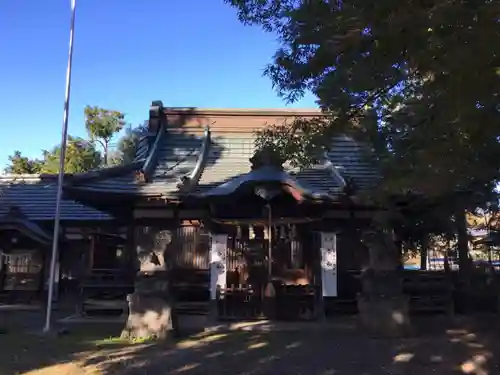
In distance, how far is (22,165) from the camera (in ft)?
119

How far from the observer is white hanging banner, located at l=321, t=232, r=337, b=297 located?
12.2 meters

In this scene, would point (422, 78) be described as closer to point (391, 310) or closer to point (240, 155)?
point (391, 310)

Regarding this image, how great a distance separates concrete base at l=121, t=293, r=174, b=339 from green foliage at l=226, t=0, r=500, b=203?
5.22 metres

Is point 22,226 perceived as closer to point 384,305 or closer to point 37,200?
point 37,200

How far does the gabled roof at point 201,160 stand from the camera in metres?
12.2

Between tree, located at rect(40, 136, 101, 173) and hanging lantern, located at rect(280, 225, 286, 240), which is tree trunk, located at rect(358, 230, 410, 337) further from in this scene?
tree, located at rect(40, 136, 101, 173)

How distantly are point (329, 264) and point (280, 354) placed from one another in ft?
14.0

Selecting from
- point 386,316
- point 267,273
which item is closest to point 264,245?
point 267,273

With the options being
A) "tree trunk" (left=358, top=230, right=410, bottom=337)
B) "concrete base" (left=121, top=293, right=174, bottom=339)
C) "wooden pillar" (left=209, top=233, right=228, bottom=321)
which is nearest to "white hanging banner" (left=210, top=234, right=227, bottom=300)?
"wooden pillar" (left=209, top=233, right=228, bottom=321)

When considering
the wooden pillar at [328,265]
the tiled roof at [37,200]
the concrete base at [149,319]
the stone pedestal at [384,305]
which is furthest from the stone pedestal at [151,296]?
the tiled roof at [37,200]

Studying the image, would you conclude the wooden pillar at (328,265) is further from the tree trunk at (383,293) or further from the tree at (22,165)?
the tree at (22,165)

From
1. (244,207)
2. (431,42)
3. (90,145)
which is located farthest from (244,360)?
(90,145)

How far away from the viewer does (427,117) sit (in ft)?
17.1

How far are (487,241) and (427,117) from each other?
13.0 metres
